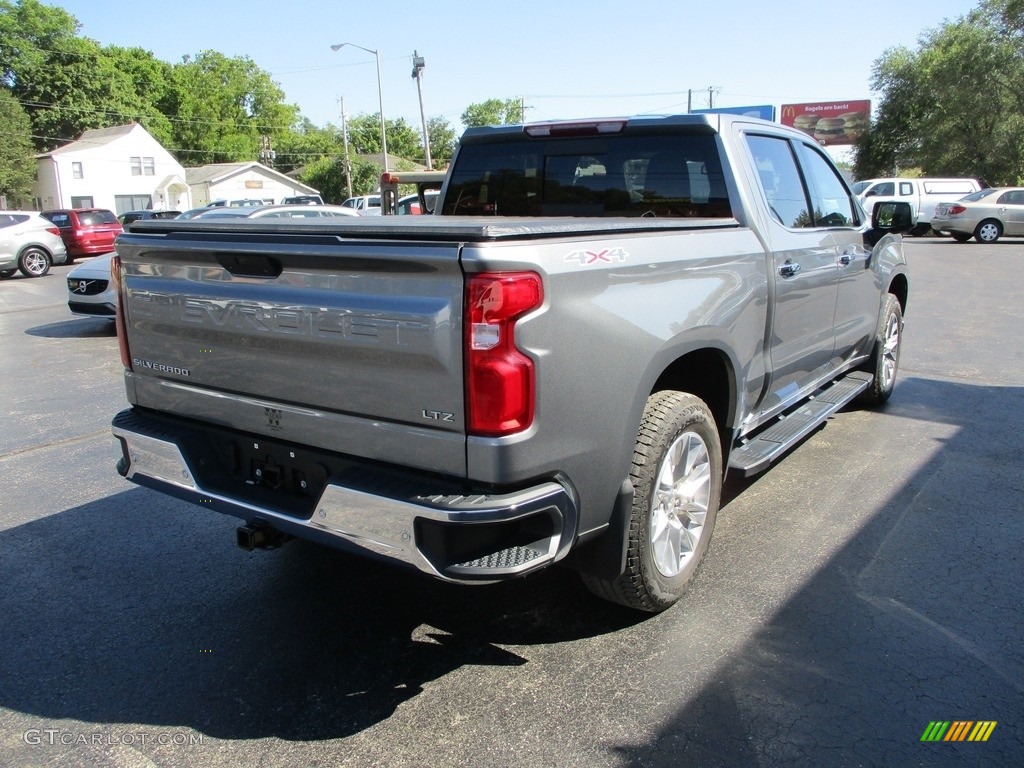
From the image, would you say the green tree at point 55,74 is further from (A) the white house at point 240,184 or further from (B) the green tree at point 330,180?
(B) the green tree at point 330,180

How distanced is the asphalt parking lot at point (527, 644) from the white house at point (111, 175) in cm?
5789

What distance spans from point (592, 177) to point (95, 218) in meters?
24.1

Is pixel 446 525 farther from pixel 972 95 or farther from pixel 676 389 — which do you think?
pixel 972 95

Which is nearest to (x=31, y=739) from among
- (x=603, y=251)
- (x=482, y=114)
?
(x=603, y=251)

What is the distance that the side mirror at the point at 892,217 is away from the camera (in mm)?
5371

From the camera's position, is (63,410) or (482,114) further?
(482,114)

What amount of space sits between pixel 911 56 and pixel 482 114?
73.5m

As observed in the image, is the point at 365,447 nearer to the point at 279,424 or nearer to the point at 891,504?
the point at 279,424

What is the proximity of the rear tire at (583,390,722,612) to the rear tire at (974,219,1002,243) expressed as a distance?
24.0m

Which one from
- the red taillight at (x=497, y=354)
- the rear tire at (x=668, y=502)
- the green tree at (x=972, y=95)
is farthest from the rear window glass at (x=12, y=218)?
the green tree at (x=972, y=95)

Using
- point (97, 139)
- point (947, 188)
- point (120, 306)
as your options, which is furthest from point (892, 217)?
point (97, 139)

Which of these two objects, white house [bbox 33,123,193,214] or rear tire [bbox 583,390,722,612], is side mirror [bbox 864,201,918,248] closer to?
rear tire [bbox 583,390,722,612]

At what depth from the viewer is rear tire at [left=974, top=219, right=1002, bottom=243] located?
75.8ft

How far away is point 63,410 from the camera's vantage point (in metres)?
6.73
